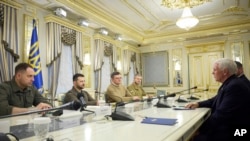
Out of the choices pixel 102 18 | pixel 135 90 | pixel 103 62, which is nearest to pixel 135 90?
pixel 135 90

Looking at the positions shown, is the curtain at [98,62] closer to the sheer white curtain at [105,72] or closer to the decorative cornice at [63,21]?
the sheer white curtain at [105,72]

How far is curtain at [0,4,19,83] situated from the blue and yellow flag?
0.27m

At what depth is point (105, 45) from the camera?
6066 millimetres

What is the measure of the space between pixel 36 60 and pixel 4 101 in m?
1.64

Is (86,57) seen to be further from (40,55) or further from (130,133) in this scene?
(130,133)

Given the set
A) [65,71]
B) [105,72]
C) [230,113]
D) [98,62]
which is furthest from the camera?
[105,72]

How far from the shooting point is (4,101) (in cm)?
224

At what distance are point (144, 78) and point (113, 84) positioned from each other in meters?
4.38

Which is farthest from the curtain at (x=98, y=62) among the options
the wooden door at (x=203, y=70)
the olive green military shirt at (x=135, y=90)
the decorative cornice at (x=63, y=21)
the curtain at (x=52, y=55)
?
→ the wooden door at (x=203, y=70)

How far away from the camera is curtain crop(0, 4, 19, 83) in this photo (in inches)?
128

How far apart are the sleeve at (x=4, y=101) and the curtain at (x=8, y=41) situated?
3.24ft

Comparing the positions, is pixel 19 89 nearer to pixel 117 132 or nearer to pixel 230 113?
pixel 117 132

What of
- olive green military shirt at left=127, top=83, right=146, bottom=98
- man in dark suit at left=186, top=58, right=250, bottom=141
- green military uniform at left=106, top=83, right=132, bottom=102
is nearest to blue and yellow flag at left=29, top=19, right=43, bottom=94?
green military uniform at left=106, top=83, right=132, bottom=102

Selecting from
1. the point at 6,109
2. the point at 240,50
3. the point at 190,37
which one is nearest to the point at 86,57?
the point at 6,109
